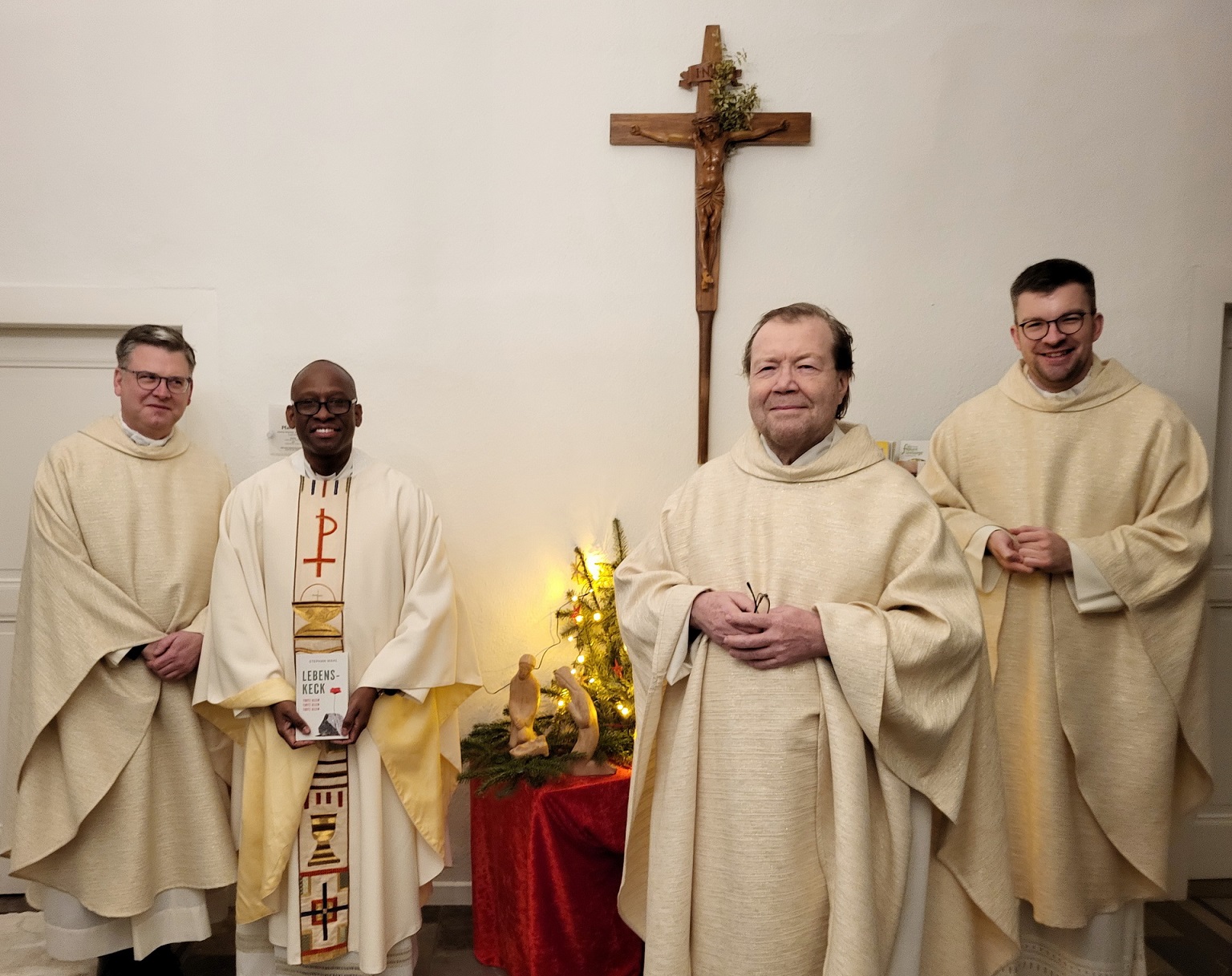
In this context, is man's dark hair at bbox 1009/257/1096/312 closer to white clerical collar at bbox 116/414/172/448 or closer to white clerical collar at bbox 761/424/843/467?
white clerical collar at bbox 761/424/843/467

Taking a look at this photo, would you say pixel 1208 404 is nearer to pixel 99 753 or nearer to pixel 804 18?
pixel 804 18

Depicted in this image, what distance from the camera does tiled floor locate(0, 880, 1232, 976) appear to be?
3428 mm

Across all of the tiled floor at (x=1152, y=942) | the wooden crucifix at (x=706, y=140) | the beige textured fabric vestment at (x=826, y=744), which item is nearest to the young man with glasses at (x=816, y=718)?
the beige textured fabric vestment at (x=826, y=744)

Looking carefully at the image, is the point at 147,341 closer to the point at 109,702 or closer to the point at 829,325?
the point at 109,702

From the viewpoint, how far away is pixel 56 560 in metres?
3.01

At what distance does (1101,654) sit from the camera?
9.98ft

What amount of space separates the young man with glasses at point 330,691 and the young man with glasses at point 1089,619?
191 cm

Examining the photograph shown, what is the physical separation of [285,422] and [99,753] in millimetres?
1491

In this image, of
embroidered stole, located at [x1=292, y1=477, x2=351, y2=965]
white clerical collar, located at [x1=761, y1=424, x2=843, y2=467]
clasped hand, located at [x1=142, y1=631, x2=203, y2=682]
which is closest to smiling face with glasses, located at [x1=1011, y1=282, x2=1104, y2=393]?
white clerical collar, located at [x1=761, y1=424, x2=843, y2=467]

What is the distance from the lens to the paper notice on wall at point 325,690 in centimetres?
288

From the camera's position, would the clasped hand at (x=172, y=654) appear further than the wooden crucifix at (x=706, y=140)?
No

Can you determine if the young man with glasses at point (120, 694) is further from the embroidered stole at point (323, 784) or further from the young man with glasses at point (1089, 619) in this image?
the young man with glasses at point (1089, 619)

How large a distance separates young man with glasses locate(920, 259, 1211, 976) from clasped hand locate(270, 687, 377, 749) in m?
2.04

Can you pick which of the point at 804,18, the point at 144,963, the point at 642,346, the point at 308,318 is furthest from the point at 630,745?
the point at 804,18
